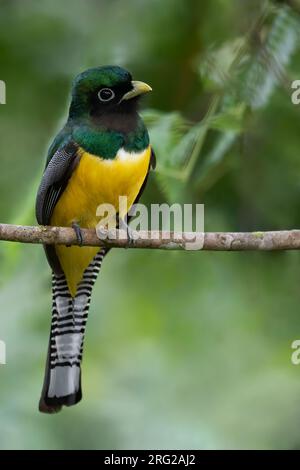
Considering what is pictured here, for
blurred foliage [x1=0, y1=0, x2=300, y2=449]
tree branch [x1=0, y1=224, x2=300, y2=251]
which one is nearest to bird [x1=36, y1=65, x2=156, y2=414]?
blurred foliage [x1=0, y1=0, x2=300, y2=449]

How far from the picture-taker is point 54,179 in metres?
4.34

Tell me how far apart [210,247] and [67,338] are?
117 cm

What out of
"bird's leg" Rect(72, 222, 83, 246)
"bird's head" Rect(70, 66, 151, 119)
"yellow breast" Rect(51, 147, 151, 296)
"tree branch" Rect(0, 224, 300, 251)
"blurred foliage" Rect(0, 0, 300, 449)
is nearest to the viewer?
"tree branch" Rect(0, 224, 300, 251)

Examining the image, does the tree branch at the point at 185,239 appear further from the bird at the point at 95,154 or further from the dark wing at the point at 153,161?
the dark wing at the point at 153,161

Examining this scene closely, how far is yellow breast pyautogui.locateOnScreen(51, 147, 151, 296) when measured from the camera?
4.25m

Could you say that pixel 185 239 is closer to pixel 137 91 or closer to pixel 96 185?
pixel 96 185

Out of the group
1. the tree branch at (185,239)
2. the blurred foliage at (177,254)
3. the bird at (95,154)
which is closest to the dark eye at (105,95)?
the bird at (95,154)

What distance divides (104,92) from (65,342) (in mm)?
1136

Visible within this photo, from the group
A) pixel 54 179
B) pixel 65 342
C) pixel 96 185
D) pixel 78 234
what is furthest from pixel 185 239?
pixel 65 342

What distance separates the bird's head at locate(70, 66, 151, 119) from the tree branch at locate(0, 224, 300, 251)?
0.68m

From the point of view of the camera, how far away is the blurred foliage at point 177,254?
4.61 m

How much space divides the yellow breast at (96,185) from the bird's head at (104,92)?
210 mm

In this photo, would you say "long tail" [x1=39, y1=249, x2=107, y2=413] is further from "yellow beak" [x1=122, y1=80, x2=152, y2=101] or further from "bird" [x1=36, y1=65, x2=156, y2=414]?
"yellow beak" [x1=122, y1=80, x2=152, y2=101]
